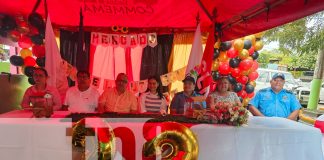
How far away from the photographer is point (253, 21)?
3957 mm

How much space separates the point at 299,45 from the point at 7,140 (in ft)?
30.8

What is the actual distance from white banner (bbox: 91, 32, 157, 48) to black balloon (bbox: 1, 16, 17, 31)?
147cm

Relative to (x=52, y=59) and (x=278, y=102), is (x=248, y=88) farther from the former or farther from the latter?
(x=52, y=59)

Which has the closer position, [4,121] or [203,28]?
[4,121]

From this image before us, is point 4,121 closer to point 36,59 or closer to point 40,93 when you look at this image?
point 40,93

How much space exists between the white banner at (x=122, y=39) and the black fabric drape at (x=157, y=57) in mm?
193

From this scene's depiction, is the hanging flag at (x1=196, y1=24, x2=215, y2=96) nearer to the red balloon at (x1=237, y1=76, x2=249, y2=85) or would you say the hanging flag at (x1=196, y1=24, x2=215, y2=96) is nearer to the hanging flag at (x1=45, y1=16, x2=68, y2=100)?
the red balloon at (x1=237, y1=76, x2=249, y2=85)

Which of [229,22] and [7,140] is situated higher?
[229,22]

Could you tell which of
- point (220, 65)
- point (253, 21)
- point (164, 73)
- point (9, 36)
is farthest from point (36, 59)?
point (253, 21)

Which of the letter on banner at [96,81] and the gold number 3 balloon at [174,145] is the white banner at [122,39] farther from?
the gold number 3 balloon at [174,145]

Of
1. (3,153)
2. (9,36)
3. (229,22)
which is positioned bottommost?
(3,153)

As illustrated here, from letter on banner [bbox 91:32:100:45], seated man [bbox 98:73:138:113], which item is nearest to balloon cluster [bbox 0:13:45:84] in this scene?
letter on banner [bbox 91:32:100:45]

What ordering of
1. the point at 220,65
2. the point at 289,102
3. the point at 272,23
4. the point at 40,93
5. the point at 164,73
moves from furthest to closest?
the point at 164,73
the point at 220,65
the point at 289,102
the point at 272,23
the point at 40,93

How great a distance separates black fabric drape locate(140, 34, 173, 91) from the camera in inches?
237
